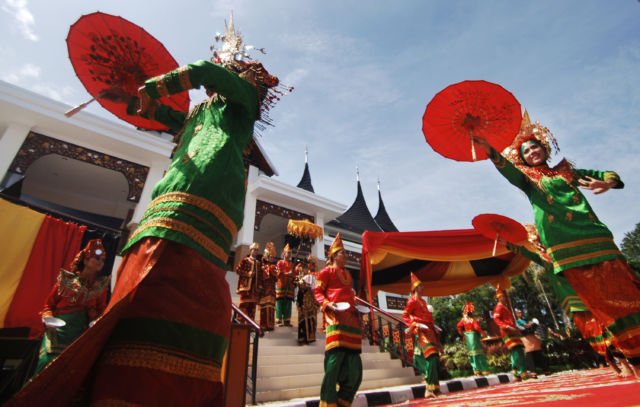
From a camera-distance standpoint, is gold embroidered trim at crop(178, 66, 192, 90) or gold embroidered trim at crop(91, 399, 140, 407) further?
gold embroidered trim at crop(178, 66, 192, 90)

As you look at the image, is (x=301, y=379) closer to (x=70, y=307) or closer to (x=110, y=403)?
(x=70, y=307)

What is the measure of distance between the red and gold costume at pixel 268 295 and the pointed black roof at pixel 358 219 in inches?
326

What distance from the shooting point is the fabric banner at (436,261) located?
7965mm

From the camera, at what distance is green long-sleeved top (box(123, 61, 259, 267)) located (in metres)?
1.29

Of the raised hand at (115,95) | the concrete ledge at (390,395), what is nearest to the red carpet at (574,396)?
the concrete ledge at (390,395)

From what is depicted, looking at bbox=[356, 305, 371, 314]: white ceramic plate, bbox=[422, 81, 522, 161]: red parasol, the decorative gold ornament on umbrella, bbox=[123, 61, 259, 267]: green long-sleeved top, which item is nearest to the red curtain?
bbox=[356, 305, 371, 314]: white ceramic plate

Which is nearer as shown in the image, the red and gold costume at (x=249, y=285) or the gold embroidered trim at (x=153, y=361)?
the gold embroidered trim at (x=153, y=361)

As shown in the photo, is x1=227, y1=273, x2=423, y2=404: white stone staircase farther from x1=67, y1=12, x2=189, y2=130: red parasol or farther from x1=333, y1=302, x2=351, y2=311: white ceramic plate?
x1=67, y1=12, x2=189, y2=130: red parasol

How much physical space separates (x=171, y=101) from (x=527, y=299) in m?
29.1

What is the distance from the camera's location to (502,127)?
337cm

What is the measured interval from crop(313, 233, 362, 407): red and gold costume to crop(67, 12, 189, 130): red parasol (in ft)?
8.24

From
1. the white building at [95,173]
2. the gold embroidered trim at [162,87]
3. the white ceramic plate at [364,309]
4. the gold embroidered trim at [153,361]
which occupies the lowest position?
the gold embroidered trim at [153,361]

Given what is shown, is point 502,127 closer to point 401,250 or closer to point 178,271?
point 178,271

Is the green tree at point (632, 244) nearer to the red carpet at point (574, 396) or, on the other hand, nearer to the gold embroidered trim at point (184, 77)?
the red carpet at point (574, 396)
